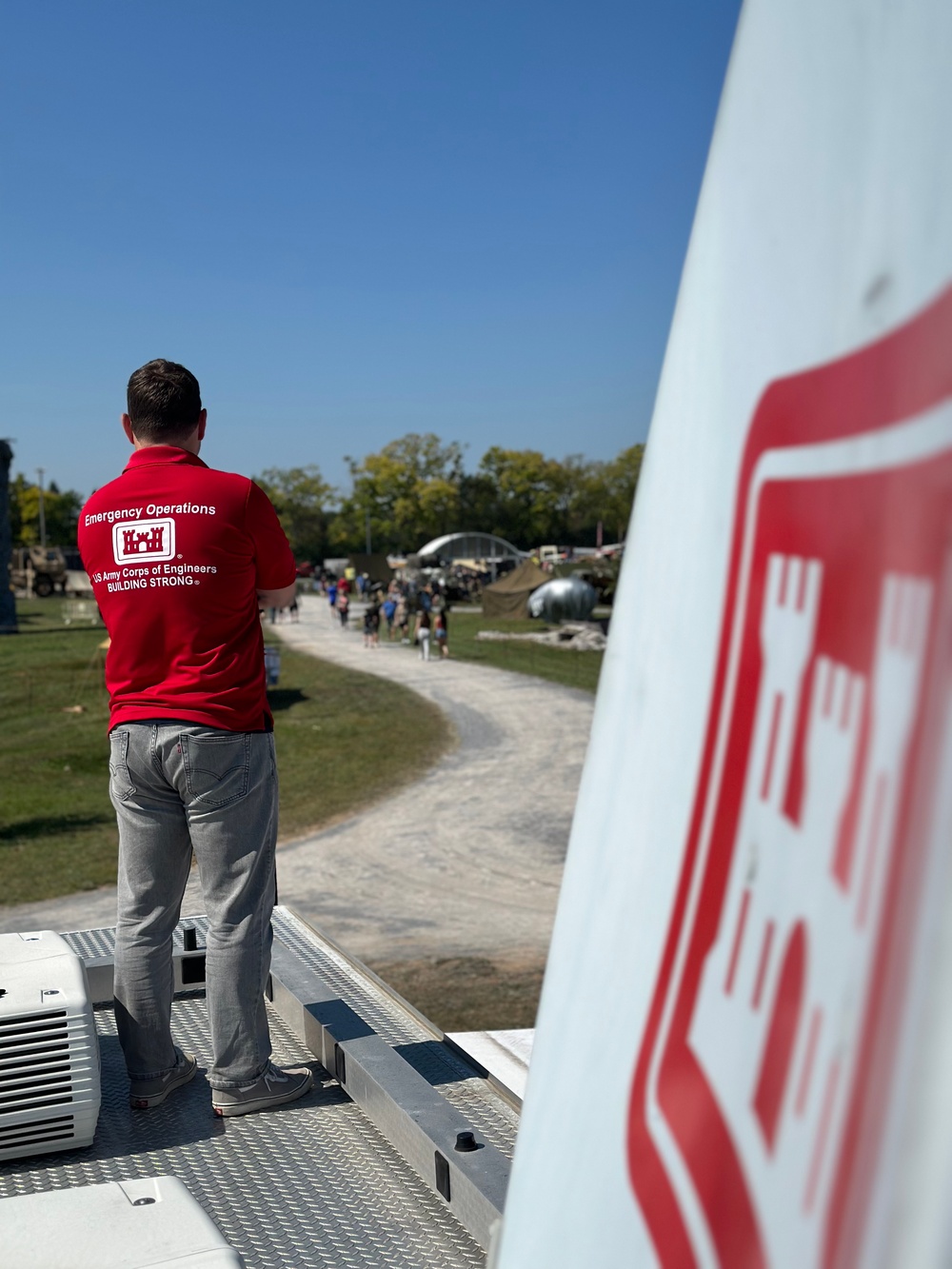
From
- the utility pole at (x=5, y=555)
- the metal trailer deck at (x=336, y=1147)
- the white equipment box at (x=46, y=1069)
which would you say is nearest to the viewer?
the metal trailer deck at (x=336, y=1147)

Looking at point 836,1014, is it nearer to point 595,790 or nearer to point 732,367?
point 595,790

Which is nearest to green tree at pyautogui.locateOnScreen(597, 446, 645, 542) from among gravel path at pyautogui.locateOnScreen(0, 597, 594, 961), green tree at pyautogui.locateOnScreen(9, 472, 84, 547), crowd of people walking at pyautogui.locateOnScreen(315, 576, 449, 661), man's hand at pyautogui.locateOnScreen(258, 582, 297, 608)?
green tree at pyautogui.locateOnScreen(9, 472, 84, 547)

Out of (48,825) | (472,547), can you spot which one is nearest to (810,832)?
(48,825)

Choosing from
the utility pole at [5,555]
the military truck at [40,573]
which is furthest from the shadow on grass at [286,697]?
the military truck at [40,573]

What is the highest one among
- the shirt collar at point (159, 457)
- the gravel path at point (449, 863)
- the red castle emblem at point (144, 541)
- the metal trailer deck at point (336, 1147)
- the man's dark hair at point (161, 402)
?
the man's dark hair at point (161, 402)

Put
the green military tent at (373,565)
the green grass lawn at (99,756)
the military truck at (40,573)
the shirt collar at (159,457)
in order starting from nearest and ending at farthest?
the shirt collar at (159,457) < the green grass lawn at (99,756) < the military truck at (40,573) < the green military tent at (373,565)

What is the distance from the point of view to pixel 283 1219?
2.24 m

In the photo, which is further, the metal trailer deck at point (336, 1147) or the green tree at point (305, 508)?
the green tree at point (305, 508)

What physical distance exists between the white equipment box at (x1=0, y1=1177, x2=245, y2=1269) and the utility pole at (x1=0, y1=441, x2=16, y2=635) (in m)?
35.0

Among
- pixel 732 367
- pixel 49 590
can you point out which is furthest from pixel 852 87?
pixel 49 590

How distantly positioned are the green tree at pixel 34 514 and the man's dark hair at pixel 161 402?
90.6m

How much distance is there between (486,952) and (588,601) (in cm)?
2726

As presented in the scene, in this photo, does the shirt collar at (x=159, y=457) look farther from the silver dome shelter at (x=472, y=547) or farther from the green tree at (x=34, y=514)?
the green tree at (x=34, y=514)

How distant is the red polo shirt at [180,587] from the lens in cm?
263
